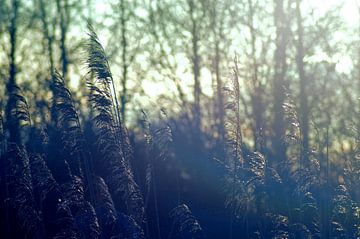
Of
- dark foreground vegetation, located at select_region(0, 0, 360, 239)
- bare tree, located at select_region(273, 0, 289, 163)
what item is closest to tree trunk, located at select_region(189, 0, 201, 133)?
dark foreground vegetation, located at select_region(0, 0, 360, 239)

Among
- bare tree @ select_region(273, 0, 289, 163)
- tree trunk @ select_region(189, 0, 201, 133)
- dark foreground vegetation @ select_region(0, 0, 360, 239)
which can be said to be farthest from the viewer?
tree trunk @ select_region(189, 0, 201, 133)

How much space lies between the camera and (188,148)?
61.0 ft

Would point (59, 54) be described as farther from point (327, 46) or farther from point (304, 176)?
point (304, 176)

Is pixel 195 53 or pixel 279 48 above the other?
pixel 195 53

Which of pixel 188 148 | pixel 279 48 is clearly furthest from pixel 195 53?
pixel 188 148

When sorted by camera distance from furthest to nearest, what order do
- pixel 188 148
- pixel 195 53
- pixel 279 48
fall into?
pixel 195 53 < pixel 279 48 < pixel 188 148

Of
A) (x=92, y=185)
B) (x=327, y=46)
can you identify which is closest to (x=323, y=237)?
(x=92, y=185)

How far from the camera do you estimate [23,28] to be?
2412cm

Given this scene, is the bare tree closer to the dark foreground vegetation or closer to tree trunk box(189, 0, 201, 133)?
the dark foreground vegetation

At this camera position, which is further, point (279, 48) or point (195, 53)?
point (195, 53)

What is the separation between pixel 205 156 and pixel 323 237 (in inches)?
186

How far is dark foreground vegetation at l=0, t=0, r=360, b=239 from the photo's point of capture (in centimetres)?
1170

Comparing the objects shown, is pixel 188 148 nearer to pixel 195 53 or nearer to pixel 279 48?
pixel 195 53

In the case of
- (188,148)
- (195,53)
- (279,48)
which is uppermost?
(195,53)
